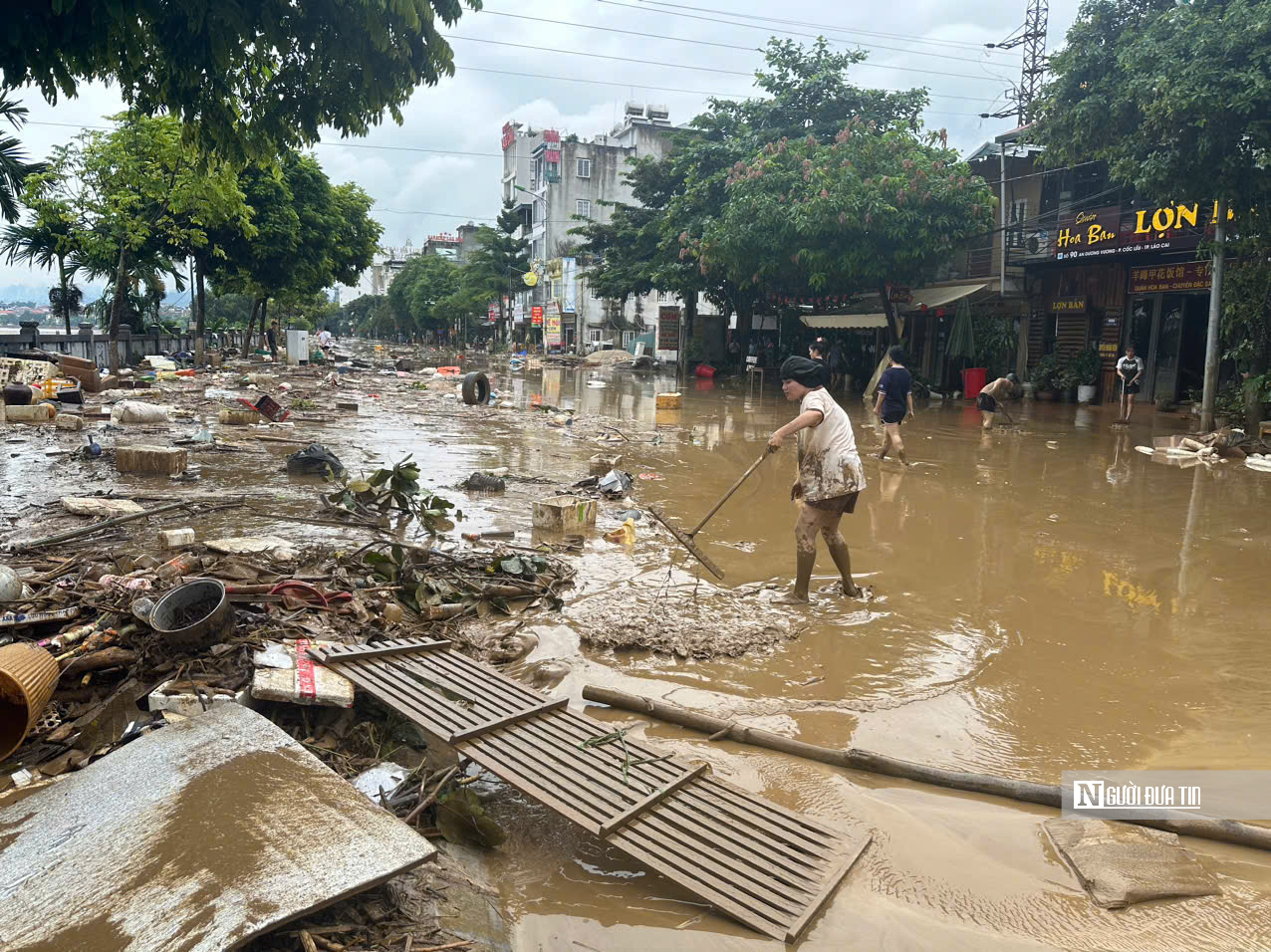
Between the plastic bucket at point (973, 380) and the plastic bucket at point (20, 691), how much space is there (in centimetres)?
2360

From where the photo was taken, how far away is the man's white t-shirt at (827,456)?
241 inches

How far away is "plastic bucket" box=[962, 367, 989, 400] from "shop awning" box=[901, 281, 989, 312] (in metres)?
→ 2.03

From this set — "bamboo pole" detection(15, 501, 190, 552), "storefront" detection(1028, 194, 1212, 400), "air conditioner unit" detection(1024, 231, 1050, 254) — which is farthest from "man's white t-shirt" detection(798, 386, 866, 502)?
"air conditioner unit" detection(1024, 231, 1050, 254)

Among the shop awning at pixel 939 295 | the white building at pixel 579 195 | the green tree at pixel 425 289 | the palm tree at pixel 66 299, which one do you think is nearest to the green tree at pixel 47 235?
A: the palm tree at pixel 66 299

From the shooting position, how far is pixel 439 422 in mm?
16969

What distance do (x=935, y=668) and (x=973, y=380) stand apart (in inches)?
814

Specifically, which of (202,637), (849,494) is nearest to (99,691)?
(202,637)

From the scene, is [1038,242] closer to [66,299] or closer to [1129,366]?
[1129,366]

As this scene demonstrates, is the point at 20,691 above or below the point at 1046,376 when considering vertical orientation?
below

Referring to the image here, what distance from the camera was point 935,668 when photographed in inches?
202

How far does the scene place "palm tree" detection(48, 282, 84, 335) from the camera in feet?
80.8

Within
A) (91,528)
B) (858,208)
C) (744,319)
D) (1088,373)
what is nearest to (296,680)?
(91,528)

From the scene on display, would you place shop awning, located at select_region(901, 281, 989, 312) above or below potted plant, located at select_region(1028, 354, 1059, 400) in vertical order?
above

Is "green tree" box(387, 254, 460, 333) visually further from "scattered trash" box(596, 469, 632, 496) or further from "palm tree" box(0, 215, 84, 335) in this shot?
"scattered trash" box(596, 469, 632, 496)
